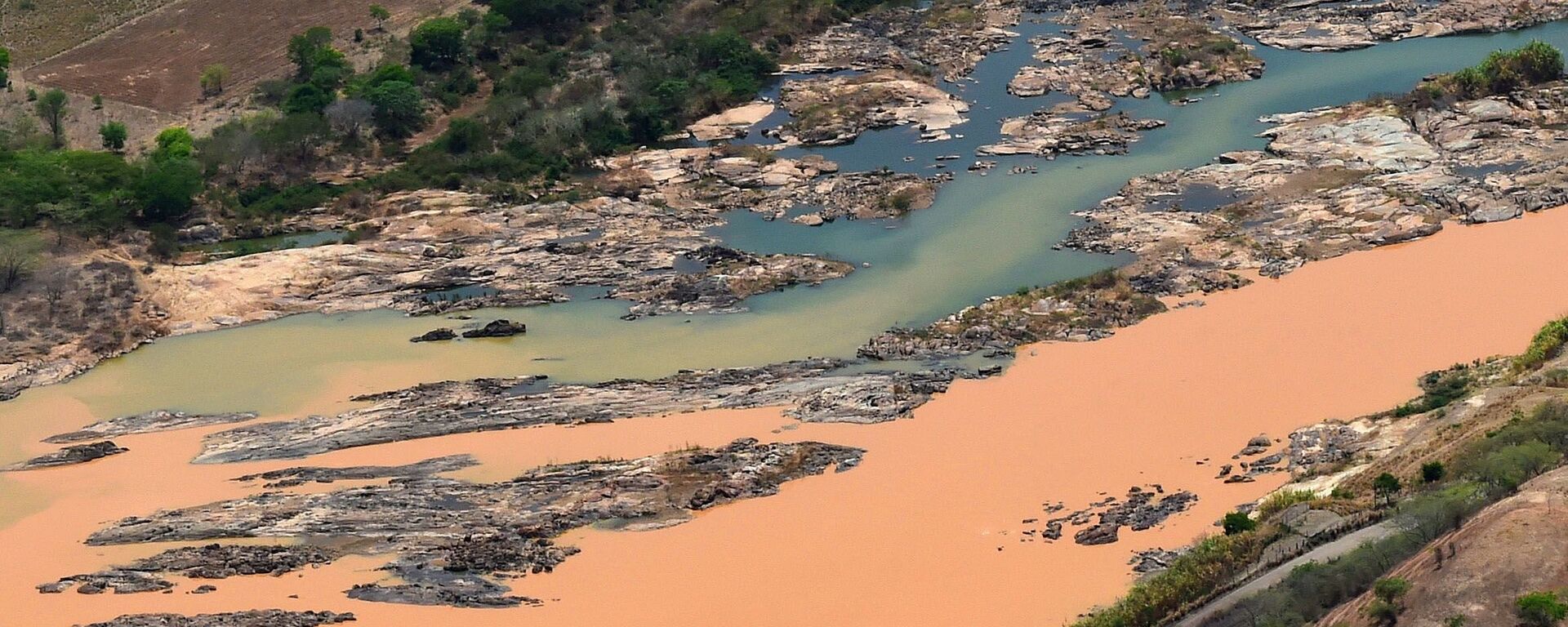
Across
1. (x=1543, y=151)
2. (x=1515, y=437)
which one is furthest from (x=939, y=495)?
(x=1543, y=151)

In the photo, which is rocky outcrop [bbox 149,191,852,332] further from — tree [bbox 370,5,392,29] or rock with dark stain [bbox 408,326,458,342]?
tree [bbox 370,5,392,29]

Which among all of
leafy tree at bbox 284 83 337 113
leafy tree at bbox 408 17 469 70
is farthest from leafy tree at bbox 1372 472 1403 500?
leafy tree at bbox 408 17 469 70

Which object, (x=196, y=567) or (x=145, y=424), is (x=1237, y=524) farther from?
(x=145, y=424)

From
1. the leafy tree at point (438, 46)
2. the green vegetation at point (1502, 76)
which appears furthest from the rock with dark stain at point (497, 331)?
the green vegetation at point (1502, 76)

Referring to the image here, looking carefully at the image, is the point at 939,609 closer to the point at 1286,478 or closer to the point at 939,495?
the point at 939,495

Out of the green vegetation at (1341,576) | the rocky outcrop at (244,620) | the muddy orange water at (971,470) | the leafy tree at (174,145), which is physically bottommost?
the muddy orange water at (971,470)

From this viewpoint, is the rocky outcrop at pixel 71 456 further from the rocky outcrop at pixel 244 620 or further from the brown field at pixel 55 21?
the brown field at pixel 55 21
